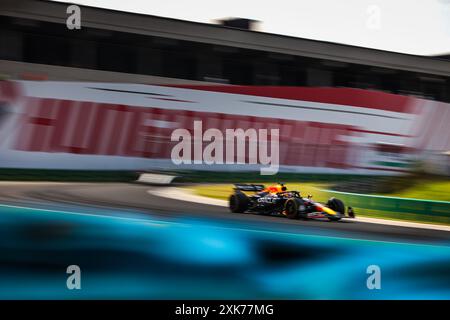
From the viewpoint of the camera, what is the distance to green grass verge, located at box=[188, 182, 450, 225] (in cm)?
438

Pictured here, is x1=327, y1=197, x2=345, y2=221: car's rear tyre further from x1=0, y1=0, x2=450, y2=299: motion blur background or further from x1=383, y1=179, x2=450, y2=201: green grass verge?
x1=383, y1=179, x2=450, y2=201: green grass verge

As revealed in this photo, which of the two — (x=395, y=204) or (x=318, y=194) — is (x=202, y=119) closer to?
(x=318, y=194)

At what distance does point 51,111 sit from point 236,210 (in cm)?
132

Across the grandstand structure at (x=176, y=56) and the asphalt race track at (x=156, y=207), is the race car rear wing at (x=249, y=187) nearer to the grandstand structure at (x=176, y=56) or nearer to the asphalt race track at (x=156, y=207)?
the asphalt race track at (x=156, y=207)

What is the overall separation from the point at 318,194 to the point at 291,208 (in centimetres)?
22

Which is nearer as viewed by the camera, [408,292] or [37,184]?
[37,184]

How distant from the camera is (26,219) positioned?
3994 mm

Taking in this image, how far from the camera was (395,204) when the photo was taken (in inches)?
184

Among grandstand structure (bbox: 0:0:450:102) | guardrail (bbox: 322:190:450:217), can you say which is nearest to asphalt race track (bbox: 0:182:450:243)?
guardrail (bbox: 322:190:450:217)

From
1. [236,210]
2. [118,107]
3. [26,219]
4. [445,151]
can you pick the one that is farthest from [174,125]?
[445,151]

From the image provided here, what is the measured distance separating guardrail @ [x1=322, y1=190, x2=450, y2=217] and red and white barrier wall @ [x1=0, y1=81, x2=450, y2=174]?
189 millimetres
